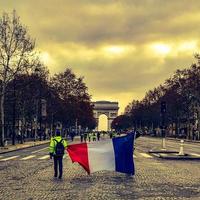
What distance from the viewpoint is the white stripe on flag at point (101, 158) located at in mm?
20938

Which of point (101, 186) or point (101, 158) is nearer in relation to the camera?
point (101, 186)

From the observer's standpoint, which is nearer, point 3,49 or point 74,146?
point 74,146

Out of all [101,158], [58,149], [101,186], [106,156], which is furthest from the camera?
[101,158]

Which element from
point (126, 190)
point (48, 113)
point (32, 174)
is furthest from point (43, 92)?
point (126, 190)

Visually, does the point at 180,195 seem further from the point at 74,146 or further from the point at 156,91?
the point at 156,91

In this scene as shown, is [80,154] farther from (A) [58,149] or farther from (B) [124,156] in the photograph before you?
(B) [124,156]

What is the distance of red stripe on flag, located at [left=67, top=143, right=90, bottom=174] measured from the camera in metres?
21.0

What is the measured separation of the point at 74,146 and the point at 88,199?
7563mm

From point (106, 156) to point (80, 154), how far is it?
99 cm

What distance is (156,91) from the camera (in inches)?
5743

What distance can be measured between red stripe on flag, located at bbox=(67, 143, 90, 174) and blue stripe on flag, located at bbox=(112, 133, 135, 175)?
3.67ft

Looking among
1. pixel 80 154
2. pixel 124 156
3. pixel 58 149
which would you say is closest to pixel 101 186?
pixel 58 149

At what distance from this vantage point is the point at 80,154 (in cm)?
2108

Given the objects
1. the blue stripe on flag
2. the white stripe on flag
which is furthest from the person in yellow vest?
the blue stripe on flag
